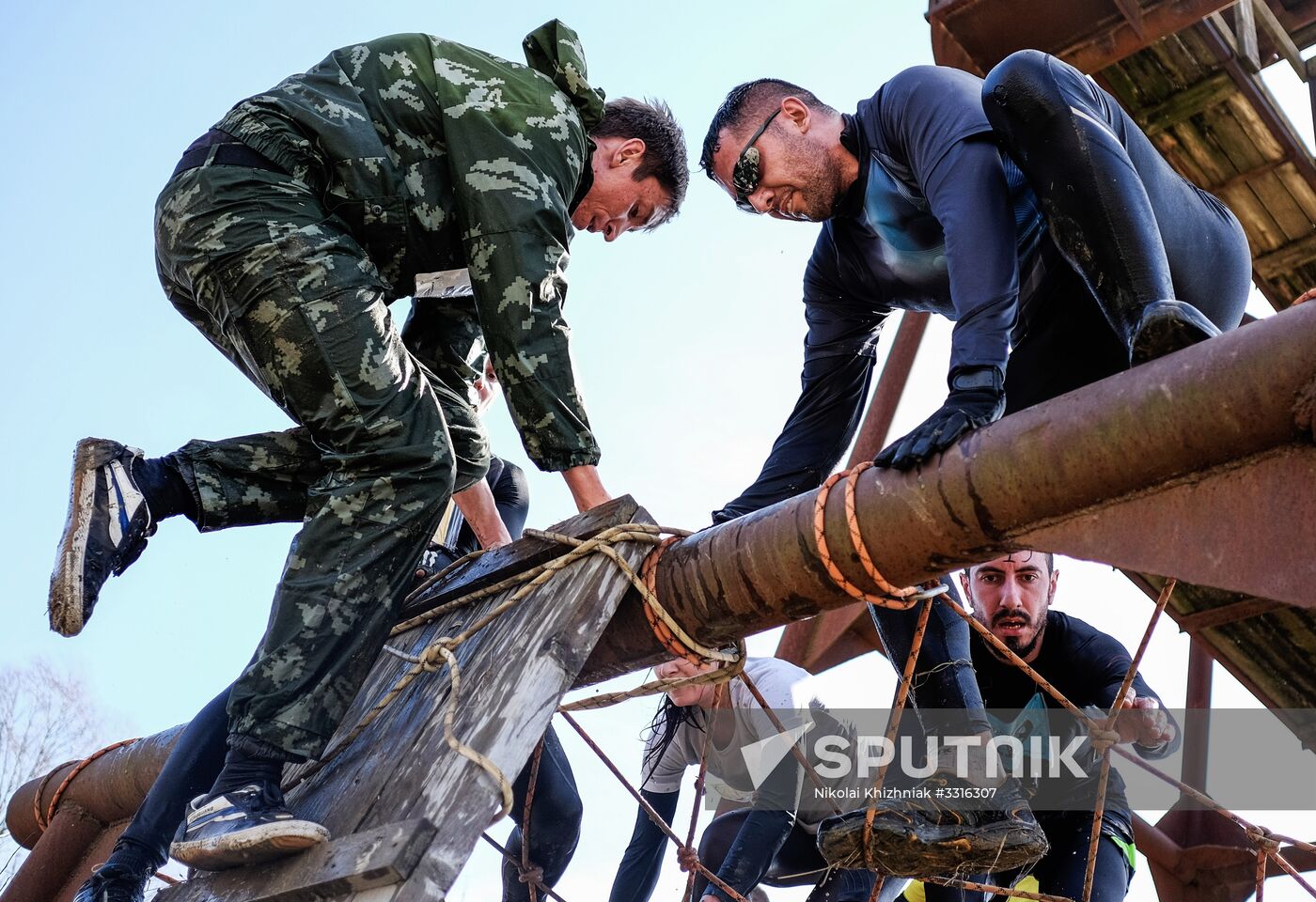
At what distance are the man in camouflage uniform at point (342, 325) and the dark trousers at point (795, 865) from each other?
6.30 ft

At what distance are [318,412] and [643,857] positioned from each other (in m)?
2.66

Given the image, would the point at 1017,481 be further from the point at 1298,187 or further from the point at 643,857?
the point at 1298,187

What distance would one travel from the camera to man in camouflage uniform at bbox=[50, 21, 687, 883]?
8.58 feet

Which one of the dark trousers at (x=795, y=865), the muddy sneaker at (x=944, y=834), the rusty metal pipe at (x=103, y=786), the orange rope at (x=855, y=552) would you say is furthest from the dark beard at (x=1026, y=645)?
the rusty metal pipe at (x=103, y=786)

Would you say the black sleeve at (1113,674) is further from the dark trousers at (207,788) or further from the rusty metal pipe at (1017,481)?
→ the rusty metal pipe at (1017,481)

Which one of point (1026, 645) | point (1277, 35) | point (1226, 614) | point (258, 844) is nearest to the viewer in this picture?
point (258, 844)

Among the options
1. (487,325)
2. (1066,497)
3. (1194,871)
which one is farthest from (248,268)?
(1194,871)

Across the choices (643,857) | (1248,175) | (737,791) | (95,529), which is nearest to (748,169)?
(95,529)

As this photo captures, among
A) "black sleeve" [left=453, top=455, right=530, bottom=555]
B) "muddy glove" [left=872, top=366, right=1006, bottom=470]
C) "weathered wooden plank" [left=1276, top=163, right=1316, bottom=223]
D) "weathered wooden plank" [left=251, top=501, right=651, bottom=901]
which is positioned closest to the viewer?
"weathered wooden plank" [left=251, top=501, right=651, bottom=901]

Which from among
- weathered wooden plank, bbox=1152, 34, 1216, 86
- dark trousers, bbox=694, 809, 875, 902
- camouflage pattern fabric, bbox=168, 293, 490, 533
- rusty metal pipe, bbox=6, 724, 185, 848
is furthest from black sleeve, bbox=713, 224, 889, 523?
weathered wooden plank, bbox=1152, 34, 1216, 86

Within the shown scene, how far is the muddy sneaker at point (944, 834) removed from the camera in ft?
9.46

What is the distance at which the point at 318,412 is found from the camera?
2.80 meters

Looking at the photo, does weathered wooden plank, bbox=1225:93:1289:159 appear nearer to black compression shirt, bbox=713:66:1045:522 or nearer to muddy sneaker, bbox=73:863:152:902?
black compression shirt, bbox=713:66:1045:522

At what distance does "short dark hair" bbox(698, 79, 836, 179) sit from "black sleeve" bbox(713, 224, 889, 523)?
Result: 0.40 meters
